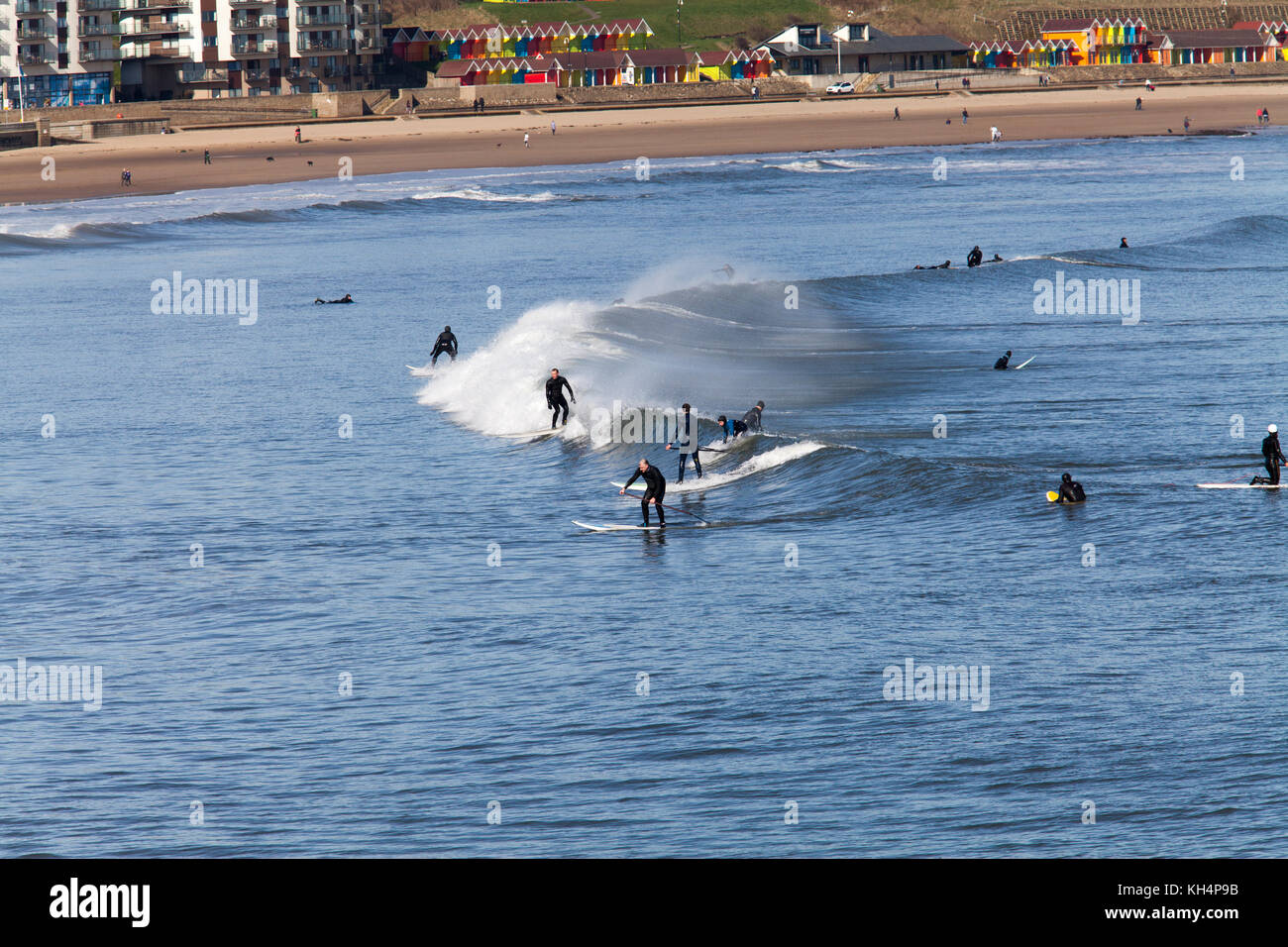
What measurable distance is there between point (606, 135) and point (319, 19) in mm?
45411

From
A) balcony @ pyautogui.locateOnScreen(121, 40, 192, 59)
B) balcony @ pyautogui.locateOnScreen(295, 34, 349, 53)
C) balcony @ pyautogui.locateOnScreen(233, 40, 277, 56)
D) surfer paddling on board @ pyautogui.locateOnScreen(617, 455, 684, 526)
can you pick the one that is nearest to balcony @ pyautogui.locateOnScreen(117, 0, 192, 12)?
balcony @ pyautogui.locateOnScreen(121, 40, 192, 59)

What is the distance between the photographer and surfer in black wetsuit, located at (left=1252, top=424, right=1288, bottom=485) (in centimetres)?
2594

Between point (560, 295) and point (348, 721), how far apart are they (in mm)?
40386

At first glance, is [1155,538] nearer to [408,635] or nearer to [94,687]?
[408,635]


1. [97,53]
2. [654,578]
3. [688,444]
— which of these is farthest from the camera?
[97,53]

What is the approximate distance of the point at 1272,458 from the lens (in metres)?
26.3

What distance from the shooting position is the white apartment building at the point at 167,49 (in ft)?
483

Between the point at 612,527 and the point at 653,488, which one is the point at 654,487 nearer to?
the point at 653,488

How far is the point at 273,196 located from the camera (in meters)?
99.0

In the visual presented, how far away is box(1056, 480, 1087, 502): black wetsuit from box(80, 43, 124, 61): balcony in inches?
5692

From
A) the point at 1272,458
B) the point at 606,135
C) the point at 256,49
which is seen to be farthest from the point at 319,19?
the point at 1272,458

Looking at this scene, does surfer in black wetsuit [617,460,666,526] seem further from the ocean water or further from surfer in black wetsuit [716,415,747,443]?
surfer in black wetsuit [716,415,747,443]

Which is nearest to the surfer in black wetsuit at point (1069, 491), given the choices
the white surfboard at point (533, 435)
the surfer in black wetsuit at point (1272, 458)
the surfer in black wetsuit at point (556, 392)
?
the surfer in black wetsuit at point (1272, 458)
